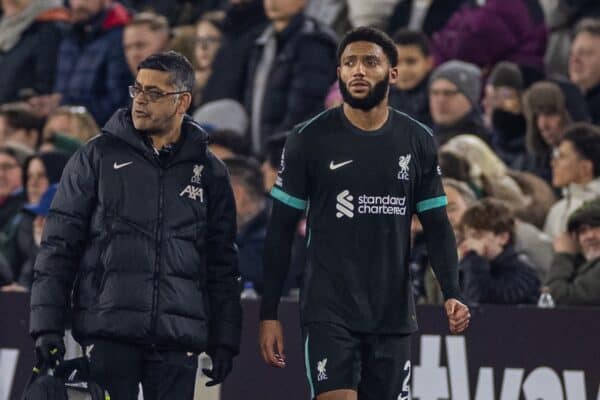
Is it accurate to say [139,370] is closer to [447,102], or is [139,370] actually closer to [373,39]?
[373,39]

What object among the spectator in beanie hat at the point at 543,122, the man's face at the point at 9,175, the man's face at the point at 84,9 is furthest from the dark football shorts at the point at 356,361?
the man's face at the point at 84,9

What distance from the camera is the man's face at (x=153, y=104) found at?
8148 mm

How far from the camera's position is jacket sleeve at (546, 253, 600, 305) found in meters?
10.4

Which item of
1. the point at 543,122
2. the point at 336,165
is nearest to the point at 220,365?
the point at 336,165

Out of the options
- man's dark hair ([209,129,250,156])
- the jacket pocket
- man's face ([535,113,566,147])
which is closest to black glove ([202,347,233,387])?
the jacket pocket

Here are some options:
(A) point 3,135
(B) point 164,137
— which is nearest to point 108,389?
(B) point 164,137

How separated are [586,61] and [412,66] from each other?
1.38m

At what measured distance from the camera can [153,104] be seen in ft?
26.8

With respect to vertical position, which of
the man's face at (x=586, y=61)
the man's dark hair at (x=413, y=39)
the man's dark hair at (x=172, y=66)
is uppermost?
the man's dark hair at (x=413, y=39)

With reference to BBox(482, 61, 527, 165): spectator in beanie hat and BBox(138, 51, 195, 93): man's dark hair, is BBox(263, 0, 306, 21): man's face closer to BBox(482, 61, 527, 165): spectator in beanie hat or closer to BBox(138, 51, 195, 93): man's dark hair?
BBox(482, 61, 527, 165): spectator in beanie hat

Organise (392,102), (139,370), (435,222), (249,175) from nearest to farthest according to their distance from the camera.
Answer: (139,370) < (435,222) < (249,175) < (392,102)

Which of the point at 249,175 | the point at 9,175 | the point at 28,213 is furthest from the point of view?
the point at 9,175

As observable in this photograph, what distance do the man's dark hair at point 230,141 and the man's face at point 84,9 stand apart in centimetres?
326

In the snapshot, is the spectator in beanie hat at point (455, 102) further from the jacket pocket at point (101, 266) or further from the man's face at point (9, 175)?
the jacket pocket at point (101, 266)
